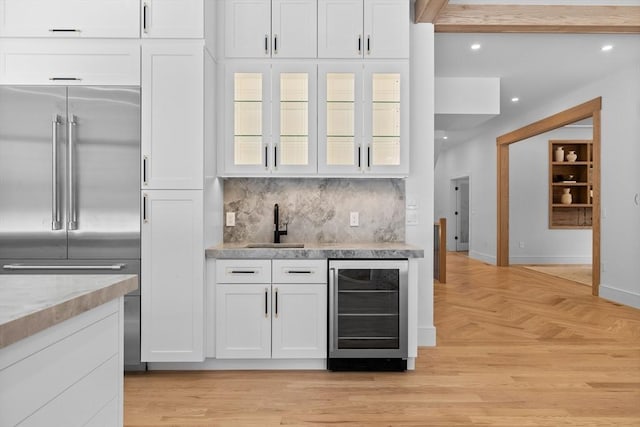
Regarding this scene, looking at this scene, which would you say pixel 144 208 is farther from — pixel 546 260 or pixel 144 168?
pixel 546 260

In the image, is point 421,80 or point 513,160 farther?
point 513,160

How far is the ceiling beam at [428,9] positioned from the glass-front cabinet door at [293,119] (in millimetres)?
1066

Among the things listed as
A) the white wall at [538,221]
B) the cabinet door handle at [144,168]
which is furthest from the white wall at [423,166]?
the white wall at [538,221]

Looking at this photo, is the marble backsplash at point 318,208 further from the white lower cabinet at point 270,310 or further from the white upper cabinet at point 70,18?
the white upper cabinet at point 70,18

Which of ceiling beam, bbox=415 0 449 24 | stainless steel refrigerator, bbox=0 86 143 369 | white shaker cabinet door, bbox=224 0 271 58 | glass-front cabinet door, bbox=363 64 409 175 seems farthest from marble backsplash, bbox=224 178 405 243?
ceiling beam, bbox=415 0 449 24

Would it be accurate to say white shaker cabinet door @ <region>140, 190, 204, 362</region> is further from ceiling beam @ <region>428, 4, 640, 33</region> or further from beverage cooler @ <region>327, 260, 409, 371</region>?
ceiling beam @ <region>428, 4, 640, 33</region>

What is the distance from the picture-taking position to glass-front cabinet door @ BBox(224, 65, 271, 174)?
11.1 feet

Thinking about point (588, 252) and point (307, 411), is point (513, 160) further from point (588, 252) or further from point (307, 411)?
point (307, 411)

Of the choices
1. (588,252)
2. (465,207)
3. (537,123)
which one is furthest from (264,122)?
(465,207)

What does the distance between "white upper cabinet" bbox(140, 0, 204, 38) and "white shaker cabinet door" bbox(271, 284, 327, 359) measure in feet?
6.30

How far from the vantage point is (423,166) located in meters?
3.76

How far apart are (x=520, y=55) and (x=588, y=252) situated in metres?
6.02

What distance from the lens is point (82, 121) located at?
301 cm

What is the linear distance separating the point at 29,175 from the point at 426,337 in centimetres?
331
